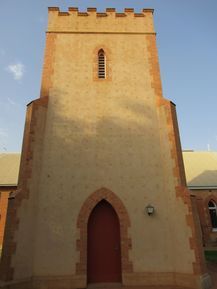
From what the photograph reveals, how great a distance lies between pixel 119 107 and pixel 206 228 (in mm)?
14900

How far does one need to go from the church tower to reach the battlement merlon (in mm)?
781

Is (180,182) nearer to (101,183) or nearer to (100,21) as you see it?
(101,183)

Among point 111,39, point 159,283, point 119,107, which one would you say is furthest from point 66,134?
point 159,283

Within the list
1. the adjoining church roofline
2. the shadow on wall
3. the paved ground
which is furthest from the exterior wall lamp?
the adjoining church roofline

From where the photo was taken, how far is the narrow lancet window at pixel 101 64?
12328 millimetres

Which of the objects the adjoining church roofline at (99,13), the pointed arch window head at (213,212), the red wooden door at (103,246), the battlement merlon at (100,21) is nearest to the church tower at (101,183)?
the red wooden door at (103,246)

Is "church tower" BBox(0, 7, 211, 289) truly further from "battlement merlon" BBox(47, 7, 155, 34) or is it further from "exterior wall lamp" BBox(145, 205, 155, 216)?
"battlement merlon" BBox(47, 7, 155, 34)

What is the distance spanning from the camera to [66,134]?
35.3 ft

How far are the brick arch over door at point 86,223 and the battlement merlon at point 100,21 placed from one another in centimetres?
936

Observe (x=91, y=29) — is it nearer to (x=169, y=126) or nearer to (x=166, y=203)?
(x=169, y=126)

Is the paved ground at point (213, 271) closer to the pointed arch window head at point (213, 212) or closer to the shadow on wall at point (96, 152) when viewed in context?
the shadow on wall at point (96, 152)

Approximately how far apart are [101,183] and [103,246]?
254cm

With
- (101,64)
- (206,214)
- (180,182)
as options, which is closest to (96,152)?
(180,182)

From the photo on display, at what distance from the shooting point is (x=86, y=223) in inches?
367
